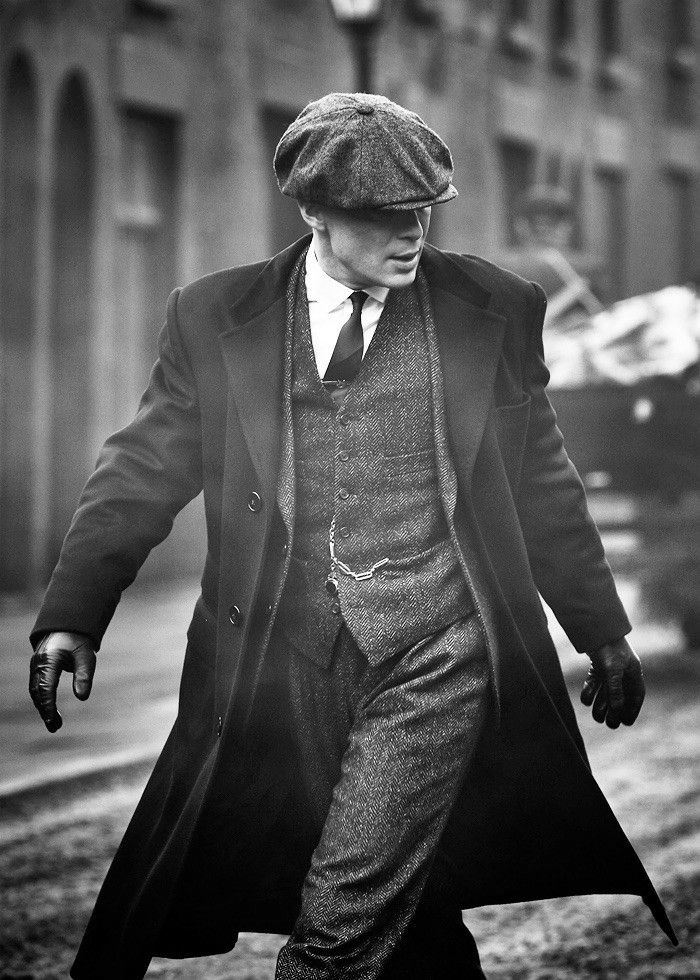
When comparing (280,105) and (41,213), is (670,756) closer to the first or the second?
(41,213)

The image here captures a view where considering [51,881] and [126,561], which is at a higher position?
[126,561]

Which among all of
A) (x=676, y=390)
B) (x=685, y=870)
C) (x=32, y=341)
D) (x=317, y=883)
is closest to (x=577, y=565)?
(x=317, y=883)

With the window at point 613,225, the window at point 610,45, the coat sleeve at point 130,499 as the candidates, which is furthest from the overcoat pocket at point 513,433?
the window at point 610,45

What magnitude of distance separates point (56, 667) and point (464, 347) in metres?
0.97

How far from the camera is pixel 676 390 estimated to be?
11.0 m

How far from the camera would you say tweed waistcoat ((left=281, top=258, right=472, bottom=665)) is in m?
3.57

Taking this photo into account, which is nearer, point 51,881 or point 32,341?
point 51,881

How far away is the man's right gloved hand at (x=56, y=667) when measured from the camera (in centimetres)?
355

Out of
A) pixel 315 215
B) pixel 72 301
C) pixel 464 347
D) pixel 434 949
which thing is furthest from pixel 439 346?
pixel 72 301

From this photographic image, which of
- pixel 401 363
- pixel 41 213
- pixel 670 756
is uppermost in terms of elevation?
pixel 401 363

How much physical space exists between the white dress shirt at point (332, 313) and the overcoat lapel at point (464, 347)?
0.13 metres

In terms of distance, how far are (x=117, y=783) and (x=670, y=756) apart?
6.98ft

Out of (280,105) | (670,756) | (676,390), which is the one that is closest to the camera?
(670,756)

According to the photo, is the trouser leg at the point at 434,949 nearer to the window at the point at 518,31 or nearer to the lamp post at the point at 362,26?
the lamp post at the point at 362,26
